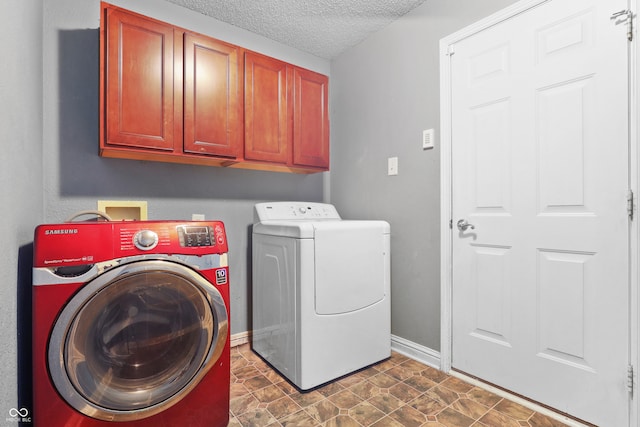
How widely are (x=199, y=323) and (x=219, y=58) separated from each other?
1530mm

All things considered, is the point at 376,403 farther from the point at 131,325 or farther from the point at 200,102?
the point at 200,102

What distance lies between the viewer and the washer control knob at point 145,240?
115cm

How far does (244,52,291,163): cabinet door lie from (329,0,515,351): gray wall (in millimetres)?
669

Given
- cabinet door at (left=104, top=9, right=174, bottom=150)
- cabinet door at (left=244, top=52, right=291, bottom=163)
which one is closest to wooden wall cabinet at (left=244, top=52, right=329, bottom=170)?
cabinet door at (left=244, top=52, right=291, bottom=163)

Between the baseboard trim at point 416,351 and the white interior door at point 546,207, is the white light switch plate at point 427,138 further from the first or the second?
the baseboard trim at point 416,351

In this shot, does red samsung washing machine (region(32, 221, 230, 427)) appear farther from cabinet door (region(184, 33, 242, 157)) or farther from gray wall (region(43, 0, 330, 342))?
gray wall (region(43, 0, 330, 342))

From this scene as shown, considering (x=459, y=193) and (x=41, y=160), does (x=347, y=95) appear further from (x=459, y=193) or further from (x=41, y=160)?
(x=41, y=160)

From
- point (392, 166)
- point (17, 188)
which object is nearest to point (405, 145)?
point (392, 166)

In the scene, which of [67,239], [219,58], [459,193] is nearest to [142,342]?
[67,239]

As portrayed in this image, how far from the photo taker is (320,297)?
1.70 meters

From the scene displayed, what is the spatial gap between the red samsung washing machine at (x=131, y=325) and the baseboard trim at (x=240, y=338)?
92 cm

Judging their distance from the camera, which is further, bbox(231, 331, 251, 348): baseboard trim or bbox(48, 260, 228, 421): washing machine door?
bbox(231, 331, 251, 348): baseboard trim

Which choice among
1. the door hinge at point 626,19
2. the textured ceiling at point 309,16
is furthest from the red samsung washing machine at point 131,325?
the door hinge at point 626,19

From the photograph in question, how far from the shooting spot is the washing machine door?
1.05 m
